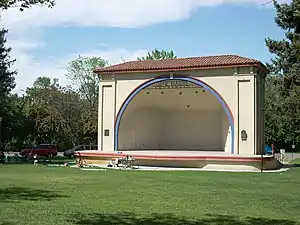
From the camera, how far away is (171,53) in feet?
231

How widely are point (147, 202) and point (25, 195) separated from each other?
11.9ft

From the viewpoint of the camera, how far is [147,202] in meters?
12.7

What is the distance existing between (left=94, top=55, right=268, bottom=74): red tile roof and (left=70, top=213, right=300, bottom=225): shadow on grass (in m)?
20.5

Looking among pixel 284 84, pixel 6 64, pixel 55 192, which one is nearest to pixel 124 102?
pixel 284 84

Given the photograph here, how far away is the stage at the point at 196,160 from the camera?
89.6 ft

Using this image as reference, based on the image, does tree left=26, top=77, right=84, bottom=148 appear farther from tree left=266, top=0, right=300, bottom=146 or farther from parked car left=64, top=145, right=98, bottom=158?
tree left=266, top=0, right=300, bottom=146

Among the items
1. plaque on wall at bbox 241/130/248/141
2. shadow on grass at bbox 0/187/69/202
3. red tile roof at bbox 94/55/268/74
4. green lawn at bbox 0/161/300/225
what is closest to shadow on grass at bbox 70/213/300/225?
green lawn at bbox 0/161/300/225

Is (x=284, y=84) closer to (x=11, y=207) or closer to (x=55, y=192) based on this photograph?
(x=55, y=192)

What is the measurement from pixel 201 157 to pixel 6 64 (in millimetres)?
21155

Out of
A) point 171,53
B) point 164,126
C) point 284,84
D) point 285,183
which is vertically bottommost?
point 285,183

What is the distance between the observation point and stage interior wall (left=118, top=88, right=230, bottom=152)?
38.4m

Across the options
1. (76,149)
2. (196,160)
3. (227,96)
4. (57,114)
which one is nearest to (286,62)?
(227,96)

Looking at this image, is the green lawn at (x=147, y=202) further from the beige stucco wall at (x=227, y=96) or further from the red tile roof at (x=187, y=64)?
the red tile roof at (x=187, y=64)

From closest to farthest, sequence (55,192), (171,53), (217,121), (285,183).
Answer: (55,192) → (285,183) → (217,121) → (171,53)
